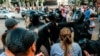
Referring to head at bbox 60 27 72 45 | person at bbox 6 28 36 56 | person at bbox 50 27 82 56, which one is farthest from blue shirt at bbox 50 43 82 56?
person at bbox 6 28 36 56

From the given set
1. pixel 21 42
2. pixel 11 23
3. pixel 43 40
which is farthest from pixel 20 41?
pixel 43 40

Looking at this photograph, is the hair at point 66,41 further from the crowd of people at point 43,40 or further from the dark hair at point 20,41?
the dark hair at point 20,41

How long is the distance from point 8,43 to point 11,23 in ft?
9.26

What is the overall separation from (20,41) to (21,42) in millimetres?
10

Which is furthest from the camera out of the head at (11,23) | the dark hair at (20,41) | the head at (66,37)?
the head at (11,23)

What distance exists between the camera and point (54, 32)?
863 centimetres

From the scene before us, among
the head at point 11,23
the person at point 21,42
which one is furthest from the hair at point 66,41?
the person at point 21,42

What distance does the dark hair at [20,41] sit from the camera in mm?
2920

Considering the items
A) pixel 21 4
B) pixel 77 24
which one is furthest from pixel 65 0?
pixel 77 24

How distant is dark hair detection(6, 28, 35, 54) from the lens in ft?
9.58

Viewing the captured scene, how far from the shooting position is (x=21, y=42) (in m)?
2.92

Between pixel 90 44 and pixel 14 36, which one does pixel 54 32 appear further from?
pixel 14 36

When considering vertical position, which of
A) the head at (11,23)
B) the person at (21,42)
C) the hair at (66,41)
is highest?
the person at (21,42)

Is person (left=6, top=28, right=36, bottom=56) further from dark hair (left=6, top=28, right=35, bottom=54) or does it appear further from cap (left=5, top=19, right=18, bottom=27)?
cap (left=5, top=19, right=18, bottom=27)
